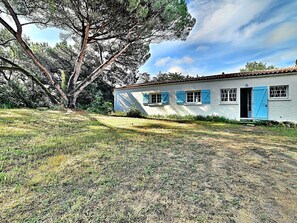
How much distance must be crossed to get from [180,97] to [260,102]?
5.08 m

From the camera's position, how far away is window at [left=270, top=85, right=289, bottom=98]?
385 inches

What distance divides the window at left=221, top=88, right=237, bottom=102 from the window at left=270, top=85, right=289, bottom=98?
6.38 ft

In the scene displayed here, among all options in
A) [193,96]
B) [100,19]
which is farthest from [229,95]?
[100,19]

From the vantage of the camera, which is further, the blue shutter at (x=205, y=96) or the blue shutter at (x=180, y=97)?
the blue shutter at (x=180, y=97)

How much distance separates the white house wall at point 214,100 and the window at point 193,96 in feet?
1.26

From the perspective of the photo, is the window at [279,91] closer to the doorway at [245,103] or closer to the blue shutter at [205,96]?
the doorway at [245,103]

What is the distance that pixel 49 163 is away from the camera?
3293 millimetres

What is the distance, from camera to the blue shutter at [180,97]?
1294cm

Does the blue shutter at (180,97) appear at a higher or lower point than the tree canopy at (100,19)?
lower

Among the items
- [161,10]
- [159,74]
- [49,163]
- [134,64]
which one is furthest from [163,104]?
[49,163]

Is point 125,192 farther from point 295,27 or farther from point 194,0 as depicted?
point 295,27

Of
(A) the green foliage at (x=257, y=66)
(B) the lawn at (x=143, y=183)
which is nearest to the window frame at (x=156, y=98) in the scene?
(B) the lawn at (x=143, y=183)

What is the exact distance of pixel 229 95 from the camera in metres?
11.4

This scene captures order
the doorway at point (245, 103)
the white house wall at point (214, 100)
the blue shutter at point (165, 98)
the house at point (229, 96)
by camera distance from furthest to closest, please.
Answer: the blue shutter at point (165, 98), the doorway at point (245, 103), the house at point (229, 96), the white house wall at point (214, 100)
